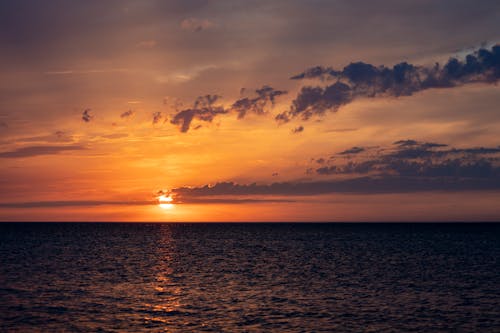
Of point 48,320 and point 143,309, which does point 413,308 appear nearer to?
point 143,309

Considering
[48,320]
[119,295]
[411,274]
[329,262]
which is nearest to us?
[48,320]

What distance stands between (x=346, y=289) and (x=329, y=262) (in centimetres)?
3431

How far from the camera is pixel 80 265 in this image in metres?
86.0

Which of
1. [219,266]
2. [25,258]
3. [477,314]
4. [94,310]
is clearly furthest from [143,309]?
[25,258]

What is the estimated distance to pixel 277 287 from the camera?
59.8m

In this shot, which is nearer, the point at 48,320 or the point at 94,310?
the point at 48,320

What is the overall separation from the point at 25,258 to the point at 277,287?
59.1 metres

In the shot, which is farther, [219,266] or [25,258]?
[25,258]

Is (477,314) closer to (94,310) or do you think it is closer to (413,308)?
(413,308)

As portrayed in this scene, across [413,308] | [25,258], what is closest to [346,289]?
[413,308]

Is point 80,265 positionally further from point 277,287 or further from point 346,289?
point 346,289

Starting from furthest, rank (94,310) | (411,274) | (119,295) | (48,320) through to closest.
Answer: (411,274) → (119,295) → (94,310) → (48,320)

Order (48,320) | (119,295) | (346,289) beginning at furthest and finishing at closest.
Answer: (346,289) < (119,295) < (48,320)

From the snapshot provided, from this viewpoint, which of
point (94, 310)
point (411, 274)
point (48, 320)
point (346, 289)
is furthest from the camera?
point (411, 274)
